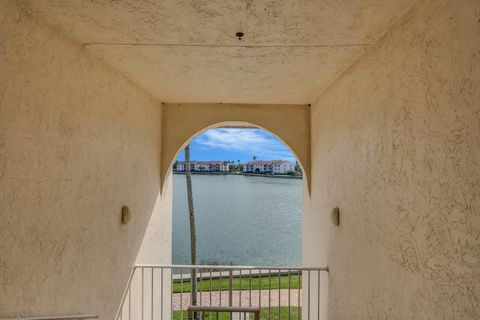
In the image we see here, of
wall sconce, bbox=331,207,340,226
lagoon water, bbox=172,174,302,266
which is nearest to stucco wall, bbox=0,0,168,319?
wall sconce, bbox=331,207,340,226

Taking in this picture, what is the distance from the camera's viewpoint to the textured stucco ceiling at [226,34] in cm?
170

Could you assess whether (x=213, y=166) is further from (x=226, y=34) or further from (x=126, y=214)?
(x=226, y=34)

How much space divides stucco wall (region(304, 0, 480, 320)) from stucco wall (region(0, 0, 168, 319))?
2.09 meters

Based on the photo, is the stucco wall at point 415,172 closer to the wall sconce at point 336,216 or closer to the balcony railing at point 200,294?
the wall sconce at point 336,216

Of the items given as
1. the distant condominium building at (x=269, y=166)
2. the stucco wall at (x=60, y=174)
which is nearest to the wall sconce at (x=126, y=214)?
the stucco wall at (x=60, y=174)

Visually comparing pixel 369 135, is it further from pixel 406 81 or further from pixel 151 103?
pixel 151 103

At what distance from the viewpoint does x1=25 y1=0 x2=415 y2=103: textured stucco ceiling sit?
1699 millimetres

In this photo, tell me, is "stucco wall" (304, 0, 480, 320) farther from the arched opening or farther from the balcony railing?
the arched opening

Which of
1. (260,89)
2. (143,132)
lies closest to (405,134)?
(260,89)

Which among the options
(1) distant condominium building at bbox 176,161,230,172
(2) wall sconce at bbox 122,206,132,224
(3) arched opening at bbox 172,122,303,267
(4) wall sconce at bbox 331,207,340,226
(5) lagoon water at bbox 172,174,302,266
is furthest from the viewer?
(1) distant condominium building at bbox 176,161,230,172

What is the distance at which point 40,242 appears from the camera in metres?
1.87

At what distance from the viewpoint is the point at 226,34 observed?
203cm

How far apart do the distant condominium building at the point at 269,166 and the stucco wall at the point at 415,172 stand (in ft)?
145

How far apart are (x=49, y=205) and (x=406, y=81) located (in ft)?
7.39
